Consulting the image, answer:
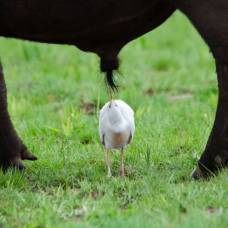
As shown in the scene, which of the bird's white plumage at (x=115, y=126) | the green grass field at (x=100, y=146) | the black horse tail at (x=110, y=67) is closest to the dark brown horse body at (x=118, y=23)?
the black horse tail at (x=110, y=67)

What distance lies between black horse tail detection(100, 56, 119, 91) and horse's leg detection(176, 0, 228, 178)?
2.22ft

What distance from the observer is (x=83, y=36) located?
203 inches

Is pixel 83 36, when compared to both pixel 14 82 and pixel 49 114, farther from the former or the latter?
pixel 14 82

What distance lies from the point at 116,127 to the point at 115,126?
1cm

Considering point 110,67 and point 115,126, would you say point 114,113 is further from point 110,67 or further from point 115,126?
point 110,67

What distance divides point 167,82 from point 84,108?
1.40 metres

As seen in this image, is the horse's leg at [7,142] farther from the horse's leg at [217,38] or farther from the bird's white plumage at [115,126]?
the horse's leg at [217,38]

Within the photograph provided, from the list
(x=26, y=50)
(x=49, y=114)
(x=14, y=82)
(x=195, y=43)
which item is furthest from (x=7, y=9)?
(x=195, y=43)

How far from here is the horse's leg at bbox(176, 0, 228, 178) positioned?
4.83 m

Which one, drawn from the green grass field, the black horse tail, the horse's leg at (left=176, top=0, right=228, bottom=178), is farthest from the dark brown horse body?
the green grass field

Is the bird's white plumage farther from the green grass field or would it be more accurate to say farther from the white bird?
the green grass field

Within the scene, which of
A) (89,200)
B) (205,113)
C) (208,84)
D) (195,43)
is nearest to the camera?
(89,200)

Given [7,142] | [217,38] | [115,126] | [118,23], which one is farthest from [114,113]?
[217,38]

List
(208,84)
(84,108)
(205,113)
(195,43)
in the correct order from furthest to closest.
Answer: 1. (195,43)
2. (208,84)
3. (84,108)
4. (205,113)
